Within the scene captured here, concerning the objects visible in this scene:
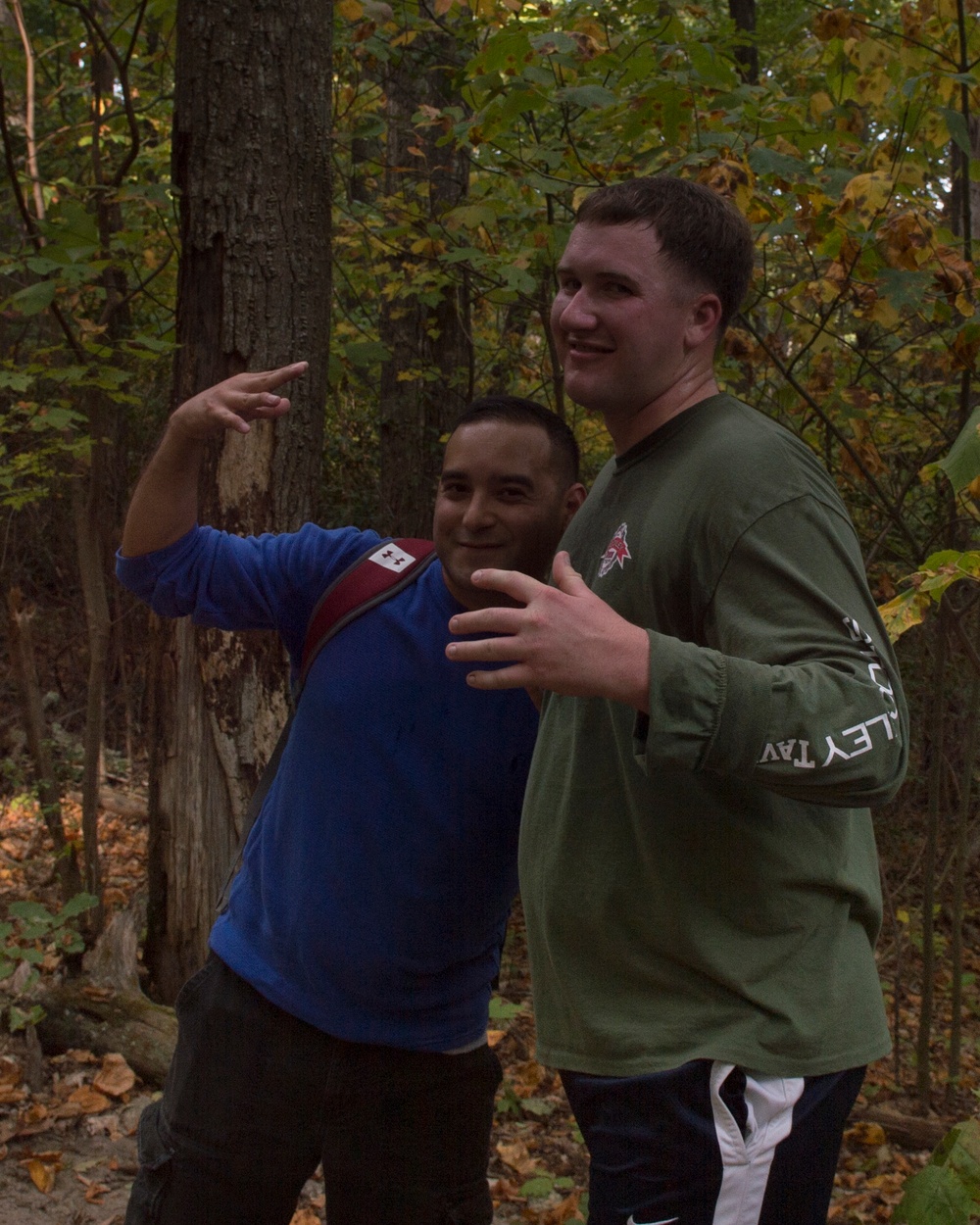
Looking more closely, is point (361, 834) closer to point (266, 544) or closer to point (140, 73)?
point (266, 544)

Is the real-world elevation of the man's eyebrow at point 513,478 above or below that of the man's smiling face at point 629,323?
below

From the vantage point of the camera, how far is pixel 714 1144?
4.96 feet

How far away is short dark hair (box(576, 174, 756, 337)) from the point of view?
68.9 inches

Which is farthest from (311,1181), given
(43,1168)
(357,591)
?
(357,591)

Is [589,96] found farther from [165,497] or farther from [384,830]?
[384,830]

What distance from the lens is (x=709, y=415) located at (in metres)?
1.70

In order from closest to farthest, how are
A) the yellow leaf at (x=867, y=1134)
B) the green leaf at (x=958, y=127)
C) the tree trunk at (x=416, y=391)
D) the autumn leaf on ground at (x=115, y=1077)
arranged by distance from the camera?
the green leaf at (x=958, y=127) < the autumn leaf on ground at (x=115, y=1077) < the yellow leaf at (x=867, y=1134) < the tree trunk at (x=416, y=391)

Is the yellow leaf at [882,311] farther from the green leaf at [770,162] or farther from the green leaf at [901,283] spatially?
the green leaf at [770,162]

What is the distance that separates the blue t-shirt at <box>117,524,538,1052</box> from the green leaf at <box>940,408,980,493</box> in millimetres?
924

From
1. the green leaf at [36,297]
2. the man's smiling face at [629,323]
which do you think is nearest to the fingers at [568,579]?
the man's smiling face at [629,323]

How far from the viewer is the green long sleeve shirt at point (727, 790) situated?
1.35 meters

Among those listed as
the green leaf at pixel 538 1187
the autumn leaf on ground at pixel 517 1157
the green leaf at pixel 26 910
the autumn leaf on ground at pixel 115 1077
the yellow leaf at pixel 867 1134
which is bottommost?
the yellow leaf at pixel 867 1134

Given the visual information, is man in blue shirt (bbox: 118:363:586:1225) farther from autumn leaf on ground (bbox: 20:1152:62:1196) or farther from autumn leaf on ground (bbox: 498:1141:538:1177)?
autumn leaf on ground (bbox: 498:1141:538:1177)

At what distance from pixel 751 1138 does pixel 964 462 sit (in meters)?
1.32
